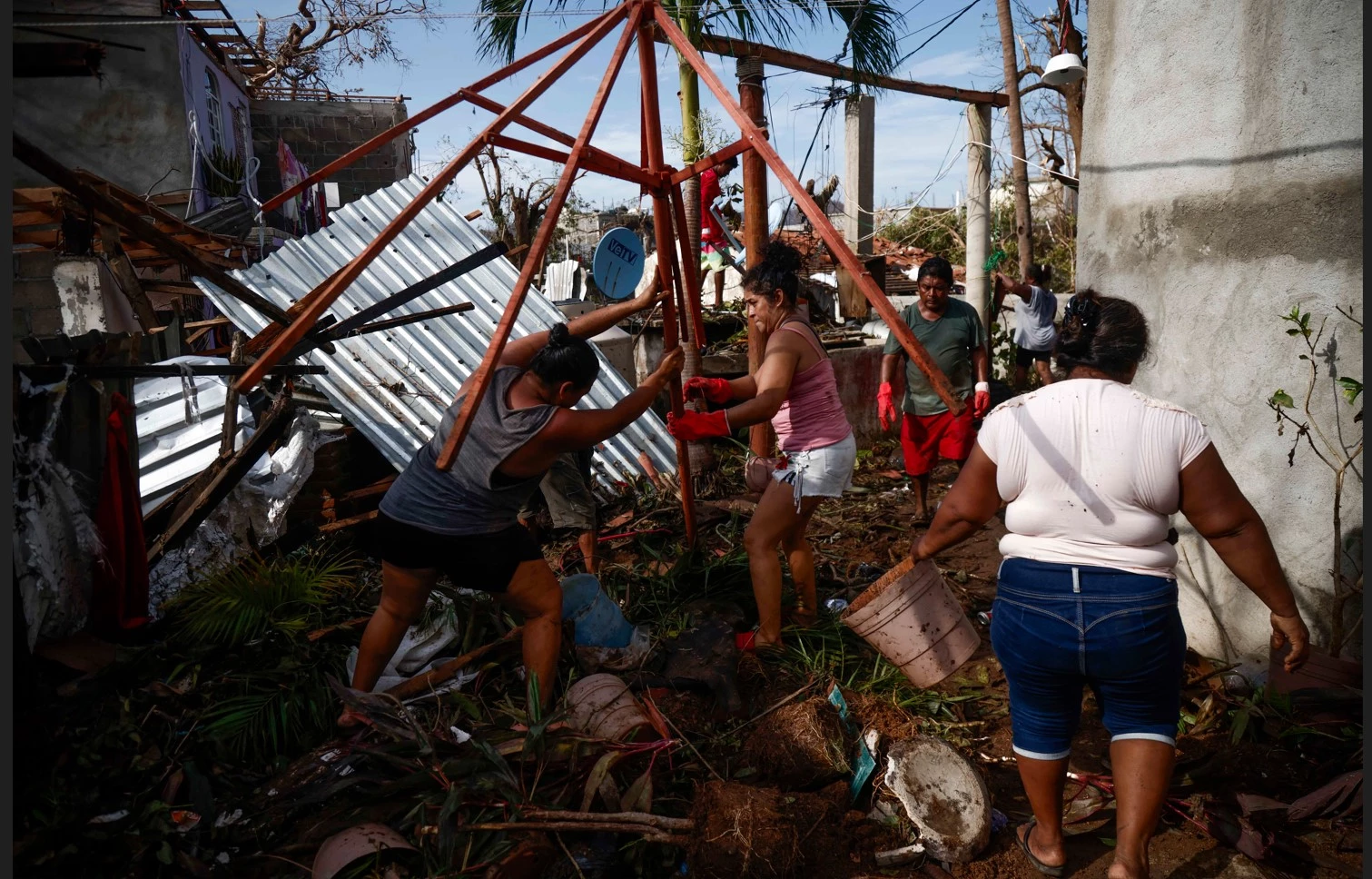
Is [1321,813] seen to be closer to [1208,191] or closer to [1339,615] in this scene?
[1339,615]

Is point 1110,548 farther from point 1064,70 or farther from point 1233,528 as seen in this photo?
point 1064,70

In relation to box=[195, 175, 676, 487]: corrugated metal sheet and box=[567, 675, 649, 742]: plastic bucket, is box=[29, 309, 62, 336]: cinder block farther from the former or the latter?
box=[567, 675, 649, 742]: plastic bucket

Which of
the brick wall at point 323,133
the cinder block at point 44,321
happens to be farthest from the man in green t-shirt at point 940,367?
the brick wall at point 323,133

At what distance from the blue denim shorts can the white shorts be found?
1.41m

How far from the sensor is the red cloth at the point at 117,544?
376 cm

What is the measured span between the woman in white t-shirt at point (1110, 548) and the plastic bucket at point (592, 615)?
2.01 metres

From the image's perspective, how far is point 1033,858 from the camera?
111 inches

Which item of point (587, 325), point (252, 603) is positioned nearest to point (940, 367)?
point (587, 325)

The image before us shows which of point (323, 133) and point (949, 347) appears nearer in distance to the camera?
point (949, 347)

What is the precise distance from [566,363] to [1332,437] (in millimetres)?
3134

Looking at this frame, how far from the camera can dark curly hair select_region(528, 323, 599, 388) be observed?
3.31 meters

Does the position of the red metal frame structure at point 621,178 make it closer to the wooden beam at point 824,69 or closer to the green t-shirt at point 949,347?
the wooden beam at point 824,69

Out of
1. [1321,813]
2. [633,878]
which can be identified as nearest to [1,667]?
[633,878]

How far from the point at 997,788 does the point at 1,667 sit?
3622 mm
